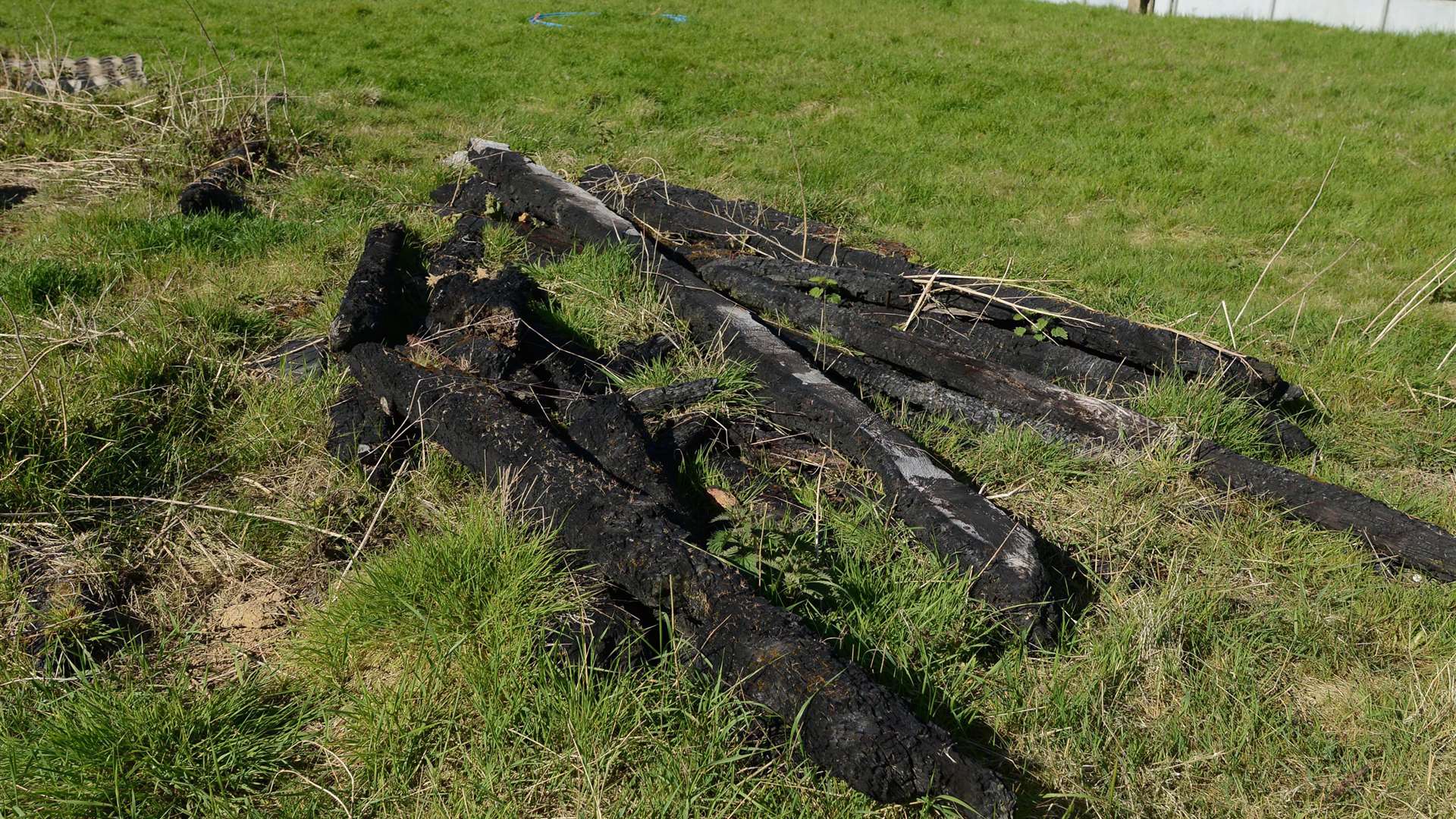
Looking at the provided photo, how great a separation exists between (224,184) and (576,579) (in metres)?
6.19

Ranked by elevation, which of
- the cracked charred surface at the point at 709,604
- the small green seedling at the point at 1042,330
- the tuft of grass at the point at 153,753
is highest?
the small green seedling at the point at 1042,330

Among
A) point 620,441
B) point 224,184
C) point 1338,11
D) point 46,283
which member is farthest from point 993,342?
point 1338,11

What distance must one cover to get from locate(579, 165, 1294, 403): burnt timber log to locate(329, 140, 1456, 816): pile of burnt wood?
0.02 meters

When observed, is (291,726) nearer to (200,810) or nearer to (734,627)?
(200,810)

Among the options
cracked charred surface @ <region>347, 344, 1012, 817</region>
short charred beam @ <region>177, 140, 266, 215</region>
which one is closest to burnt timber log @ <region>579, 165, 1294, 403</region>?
cracked charred surface @ <region>347, 344, 1012, 817</region>

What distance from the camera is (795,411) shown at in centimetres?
392

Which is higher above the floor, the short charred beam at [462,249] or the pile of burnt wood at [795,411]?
the short charred beam at [462,249]

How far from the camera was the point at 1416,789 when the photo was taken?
2553 mm

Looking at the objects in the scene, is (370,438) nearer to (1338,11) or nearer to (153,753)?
(153,753)

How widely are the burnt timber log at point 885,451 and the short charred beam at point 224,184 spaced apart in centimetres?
326

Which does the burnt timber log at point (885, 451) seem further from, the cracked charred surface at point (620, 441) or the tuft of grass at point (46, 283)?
the tuft of grass at point (46, 283)

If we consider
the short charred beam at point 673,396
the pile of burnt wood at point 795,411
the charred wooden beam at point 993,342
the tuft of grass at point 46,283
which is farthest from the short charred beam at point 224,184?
the short charred beam at point 673,396

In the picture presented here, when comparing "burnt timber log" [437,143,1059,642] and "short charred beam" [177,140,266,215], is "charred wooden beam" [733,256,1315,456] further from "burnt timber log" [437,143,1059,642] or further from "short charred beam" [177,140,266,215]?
"short charred beam" [177,140,266,215]

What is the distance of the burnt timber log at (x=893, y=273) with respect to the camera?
14.0 ft
